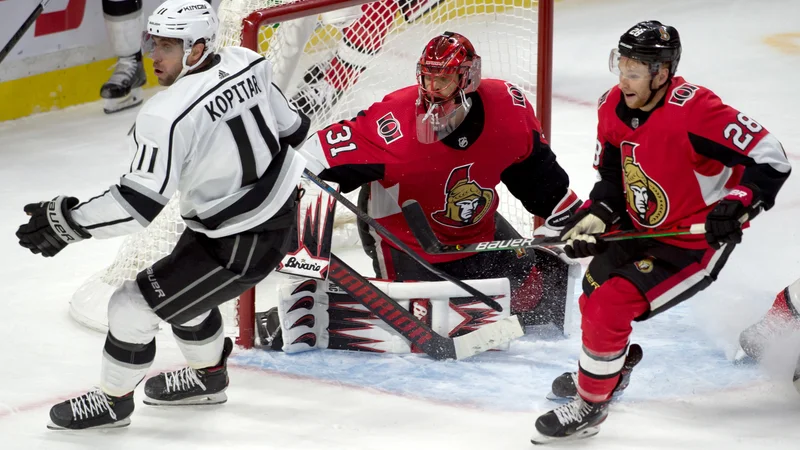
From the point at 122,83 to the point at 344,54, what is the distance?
7.29ft

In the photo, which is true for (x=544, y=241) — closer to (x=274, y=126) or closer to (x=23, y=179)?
(x=274, y=126)

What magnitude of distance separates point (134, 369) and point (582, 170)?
2.73m

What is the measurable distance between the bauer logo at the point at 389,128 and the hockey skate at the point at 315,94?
69 centimetres

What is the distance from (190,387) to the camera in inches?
118

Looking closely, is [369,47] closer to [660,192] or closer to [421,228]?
[421,228]

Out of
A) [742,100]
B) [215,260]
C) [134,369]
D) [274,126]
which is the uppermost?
[274,126]

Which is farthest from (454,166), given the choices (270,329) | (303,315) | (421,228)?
(270,329)

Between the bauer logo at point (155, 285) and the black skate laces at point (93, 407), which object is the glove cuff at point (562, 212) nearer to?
the bauer logo at point (155, 285)

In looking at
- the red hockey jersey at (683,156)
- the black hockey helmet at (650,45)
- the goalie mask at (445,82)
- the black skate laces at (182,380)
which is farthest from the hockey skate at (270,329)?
the black hockey helmet at (650,45)

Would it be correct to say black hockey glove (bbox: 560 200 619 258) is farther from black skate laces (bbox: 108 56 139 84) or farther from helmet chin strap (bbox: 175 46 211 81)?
black skate laces (bbox: 108 56 139 84)

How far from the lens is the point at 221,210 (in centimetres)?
268

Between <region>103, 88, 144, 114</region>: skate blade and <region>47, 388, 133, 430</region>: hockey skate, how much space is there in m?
3.19

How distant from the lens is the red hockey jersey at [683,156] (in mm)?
2658

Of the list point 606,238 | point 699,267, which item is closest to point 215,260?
point 606,238
